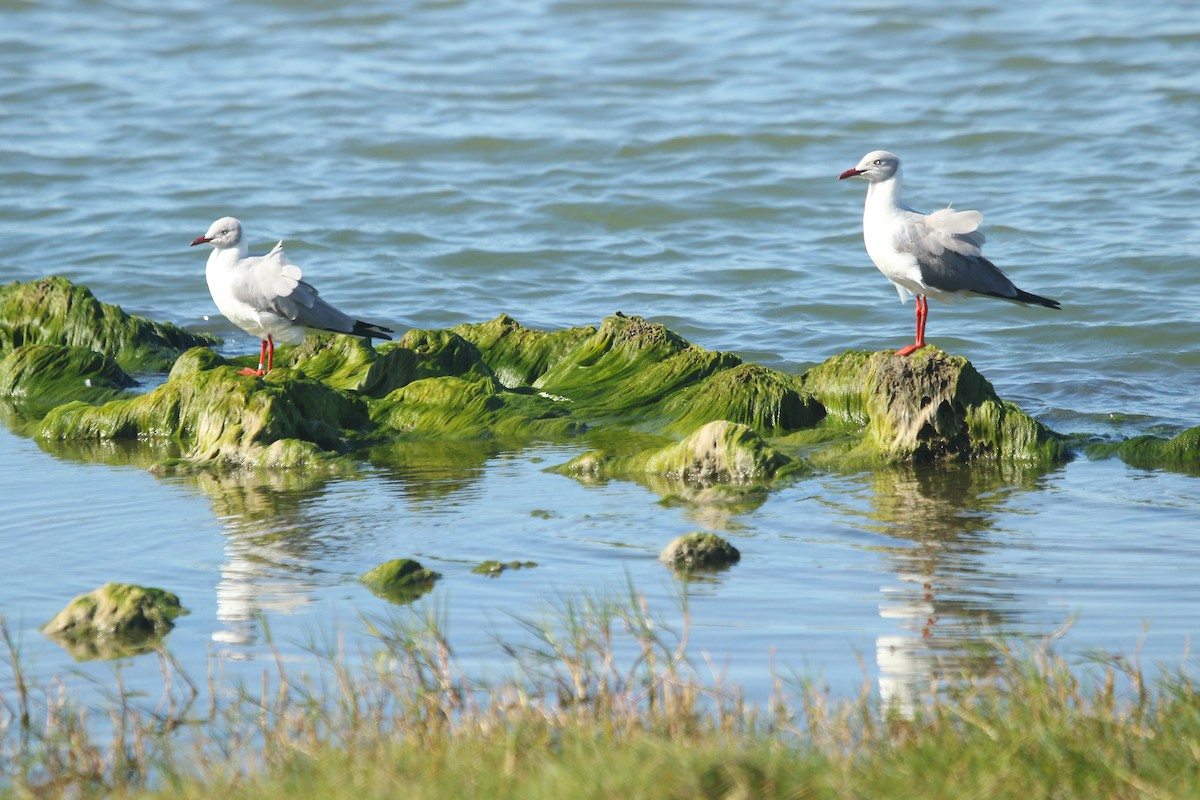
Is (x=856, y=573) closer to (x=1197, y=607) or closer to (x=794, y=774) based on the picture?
(x=1197, y=607)

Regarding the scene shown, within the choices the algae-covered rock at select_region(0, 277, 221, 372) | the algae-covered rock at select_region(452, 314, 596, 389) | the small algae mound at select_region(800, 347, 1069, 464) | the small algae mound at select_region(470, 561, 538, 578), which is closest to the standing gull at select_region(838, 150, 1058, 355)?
the small algae mound at select_region(800, 347, 1069, 464)

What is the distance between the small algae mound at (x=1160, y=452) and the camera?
6.71m

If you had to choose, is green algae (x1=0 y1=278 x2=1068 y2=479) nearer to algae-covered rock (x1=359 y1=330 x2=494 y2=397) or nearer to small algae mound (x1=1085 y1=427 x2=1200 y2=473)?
algae-covered rock (x1=359 y1=330 x2=494 y2=397)

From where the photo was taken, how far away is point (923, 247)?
7.71 metres

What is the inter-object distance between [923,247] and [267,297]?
361 centimetres

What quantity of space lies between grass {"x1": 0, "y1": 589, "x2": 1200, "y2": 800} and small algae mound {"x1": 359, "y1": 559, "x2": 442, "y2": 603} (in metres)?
0.70

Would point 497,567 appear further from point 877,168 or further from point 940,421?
point 877,168

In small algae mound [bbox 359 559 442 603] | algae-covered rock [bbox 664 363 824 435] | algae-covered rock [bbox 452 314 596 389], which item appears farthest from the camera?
algae-covered rock [bbox 452 314 596 389]

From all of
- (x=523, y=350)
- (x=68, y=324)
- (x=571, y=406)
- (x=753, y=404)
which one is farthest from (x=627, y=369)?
(x=68, y=324)

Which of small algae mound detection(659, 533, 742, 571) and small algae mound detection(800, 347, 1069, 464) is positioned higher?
small algae mound detection(800, 347, 1069, 464)

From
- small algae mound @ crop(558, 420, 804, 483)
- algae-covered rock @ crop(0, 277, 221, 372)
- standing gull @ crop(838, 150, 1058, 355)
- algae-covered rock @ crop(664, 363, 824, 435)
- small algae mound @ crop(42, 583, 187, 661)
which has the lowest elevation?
small algae mound @ crop(42, 583, 187, 661)

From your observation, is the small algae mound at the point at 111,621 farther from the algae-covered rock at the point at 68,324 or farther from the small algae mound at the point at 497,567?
the algae-covered rock at the point at 68,324

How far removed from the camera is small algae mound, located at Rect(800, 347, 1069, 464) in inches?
268

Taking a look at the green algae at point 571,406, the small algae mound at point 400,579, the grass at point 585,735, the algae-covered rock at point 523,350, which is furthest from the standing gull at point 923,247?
the grass at point 585,735
